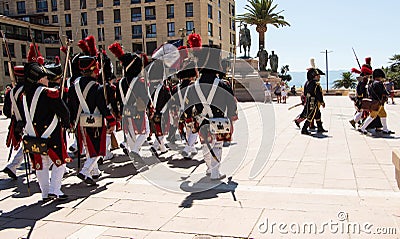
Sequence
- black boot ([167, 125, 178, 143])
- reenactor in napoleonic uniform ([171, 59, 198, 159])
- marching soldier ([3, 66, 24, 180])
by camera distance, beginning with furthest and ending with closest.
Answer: black boot ([167, 125, 178, 143]) < reenactor in napoleonic uniform ([171, 59, 198, 159]) < marching soldier ([3, 66, 24, 180])

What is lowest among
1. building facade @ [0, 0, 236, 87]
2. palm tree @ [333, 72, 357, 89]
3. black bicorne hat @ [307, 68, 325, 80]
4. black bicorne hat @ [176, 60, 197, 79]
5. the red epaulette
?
palm tree @ [333, 72, 357, 89]

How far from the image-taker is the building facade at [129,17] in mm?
49688

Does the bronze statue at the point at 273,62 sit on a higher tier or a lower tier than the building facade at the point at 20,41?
lower

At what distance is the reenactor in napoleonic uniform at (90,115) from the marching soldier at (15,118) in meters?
0.87

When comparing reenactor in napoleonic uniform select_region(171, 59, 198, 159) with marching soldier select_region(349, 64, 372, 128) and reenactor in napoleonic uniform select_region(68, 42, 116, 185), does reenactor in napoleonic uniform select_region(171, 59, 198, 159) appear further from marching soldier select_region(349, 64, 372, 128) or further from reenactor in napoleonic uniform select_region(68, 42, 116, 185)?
marching soldier select_region(349, 64, 372, 128)

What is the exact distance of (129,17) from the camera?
5159cm

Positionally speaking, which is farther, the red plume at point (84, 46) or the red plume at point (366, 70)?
the red plume at point (366, 70)

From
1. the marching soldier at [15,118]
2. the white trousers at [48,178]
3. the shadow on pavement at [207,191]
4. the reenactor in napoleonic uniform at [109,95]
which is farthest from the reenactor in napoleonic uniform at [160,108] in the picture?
the white trousers at [48,178]

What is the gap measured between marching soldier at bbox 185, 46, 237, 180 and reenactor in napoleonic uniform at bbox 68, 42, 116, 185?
4.83ft

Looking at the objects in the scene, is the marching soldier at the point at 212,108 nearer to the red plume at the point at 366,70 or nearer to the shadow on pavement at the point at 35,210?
the shadow on pavement at the point at 35,210

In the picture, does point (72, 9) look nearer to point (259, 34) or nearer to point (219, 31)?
point (219, 31)

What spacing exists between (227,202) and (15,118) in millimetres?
4019

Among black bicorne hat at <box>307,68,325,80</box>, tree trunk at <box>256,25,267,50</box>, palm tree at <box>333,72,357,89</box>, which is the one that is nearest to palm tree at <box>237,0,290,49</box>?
tree trunk at <box>256,25,267,50</box>

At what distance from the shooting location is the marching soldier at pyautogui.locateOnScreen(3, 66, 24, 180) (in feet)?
20.7
